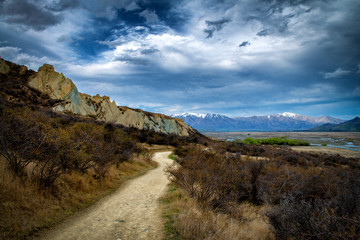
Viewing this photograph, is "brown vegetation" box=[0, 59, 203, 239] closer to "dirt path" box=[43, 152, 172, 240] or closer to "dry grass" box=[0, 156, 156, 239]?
"dry grass" box=[0, 156, 156, 239]

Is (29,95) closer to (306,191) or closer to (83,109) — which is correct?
(83,109)

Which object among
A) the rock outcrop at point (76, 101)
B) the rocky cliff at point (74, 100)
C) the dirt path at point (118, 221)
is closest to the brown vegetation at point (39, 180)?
the dirt path at point (118, 221)

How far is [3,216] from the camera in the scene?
430 cm

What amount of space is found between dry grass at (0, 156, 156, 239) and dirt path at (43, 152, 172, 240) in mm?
443

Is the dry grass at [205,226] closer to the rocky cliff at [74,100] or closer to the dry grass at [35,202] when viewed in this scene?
the dry grass at [35,202]

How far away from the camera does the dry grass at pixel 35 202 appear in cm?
432

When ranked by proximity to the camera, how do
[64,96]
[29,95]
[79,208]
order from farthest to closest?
[64,96] < [29,95] < [79,208]

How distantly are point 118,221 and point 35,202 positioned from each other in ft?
8.12

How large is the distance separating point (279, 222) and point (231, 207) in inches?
63.4

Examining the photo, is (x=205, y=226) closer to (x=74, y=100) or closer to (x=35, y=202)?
(x=35, y=202)

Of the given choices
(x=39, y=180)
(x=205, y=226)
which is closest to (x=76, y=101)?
(x=39, y=180)

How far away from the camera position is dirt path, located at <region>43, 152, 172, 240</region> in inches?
187

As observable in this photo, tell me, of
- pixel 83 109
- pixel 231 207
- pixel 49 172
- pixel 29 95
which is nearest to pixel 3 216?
pixel 49 172

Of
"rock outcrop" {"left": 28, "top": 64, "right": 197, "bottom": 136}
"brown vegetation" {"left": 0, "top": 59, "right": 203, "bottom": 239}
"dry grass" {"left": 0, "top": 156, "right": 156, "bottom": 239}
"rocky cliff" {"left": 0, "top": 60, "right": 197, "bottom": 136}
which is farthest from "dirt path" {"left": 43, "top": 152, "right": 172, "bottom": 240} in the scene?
"rocky cliff" {"left": 0, "top": 60, "right": 197, "bottom": 136}
